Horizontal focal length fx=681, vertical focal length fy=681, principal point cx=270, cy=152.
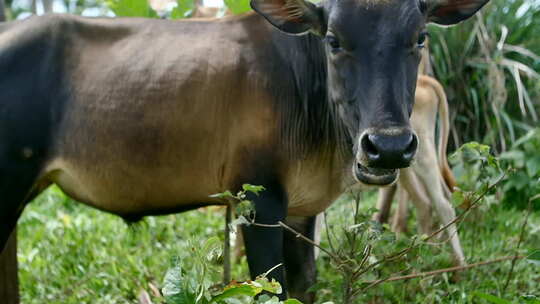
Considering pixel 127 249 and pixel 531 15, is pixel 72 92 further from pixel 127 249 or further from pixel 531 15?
pixel 531 15

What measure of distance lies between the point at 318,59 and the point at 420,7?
0.58 m

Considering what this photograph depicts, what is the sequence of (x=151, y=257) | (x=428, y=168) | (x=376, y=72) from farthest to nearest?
1. (x=151, y=257)
2. (x=428, y=168)
3. (x=376, y=72)

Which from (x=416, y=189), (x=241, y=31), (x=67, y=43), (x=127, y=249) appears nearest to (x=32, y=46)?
(x=67, y=43)

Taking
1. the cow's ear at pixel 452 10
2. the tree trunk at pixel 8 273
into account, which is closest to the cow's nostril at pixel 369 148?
the cow's ear at pixel 452 10

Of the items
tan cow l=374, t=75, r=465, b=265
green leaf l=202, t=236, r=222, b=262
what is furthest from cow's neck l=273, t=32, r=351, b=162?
tan cow l=374, t=75, r=465, b=265

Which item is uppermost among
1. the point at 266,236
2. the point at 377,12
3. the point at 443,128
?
the point at 377,12

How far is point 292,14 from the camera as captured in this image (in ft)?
10.5

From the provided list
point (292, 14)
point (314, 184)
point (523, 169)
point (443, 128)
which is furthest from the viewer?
point (523, 169)

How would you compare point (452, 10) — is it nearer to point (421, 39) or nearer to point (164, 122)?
point (421, 39)

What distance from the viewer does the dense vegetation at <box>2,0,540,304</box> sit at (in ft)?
11.0

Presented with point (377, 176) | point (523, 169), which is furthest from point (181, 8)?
point (523, 169)

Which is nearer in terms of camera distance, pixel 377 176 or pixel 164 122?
pixel 377 176

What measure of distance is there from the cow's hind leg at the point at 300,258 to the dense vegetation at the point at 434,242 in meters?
0.11

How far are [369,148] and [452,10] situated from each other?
0.99 m
